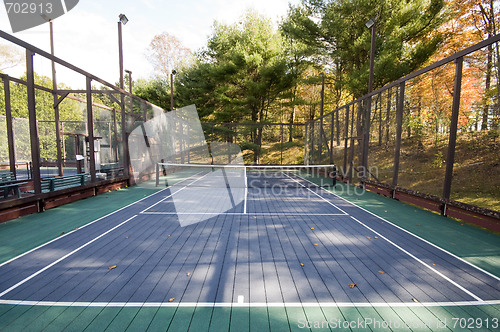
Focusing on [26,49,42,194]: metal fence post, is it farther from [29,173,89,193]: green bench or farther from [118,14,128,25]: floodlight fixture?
[118,14,128,25]: floodlight fixture

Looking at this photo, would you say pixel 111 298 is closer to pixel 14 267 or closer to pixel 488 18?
pixel 14 267

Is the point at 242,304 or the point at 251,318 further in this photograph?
the point at 242,304

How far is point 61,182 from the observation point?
6648mm

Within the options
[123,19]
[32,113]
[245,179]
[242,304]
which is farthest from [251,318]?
[123,19]

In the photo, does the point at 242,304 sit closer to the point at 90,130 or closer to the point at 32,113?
the point at 32,113

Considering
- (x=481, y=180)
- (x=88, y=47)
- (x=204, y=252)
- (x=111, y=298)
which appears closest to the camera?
(x=111, y=298)

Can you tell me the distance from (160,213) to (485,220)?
24.5 ft

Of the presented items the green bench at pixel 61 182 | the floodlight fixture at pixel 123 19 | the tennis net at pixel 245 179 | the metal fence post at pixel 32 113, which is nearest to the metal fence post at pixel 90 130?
the green bench at pixel 61 182

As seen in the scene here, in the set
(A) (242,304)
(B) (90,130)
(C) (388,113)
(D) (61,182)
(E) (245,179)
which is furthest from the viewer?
(E) (245,179)

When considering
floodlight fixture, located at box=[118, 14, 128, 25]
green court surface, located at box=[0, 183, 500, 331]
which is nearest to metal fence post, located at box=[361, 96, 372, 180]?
green court surface, located at box=[0, 183, 500, 331]

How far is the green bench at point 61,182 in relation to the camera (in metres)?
6.15

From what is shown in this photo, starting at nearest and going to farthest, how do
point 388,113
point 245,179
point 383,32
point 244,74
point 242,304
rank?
point 242,304 < point 388,113 < point 245,179 < point 383,32 < point 244,74

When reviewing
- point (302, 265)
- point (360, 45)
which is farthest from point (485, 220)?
point (360, 45)

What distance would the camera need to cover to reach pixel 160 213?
5.90 m
